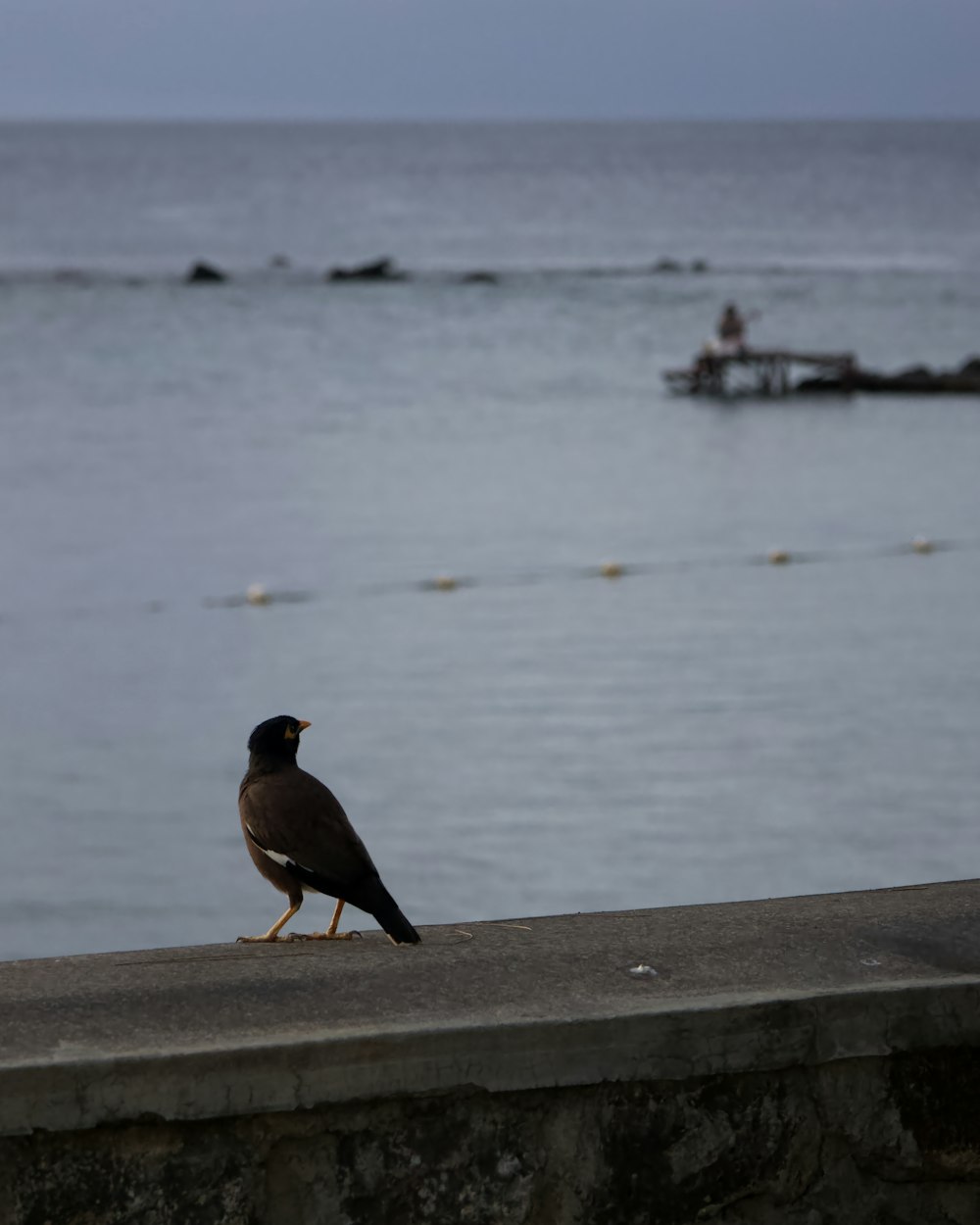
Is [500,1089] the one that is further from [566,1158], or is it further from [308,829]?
[308,829]

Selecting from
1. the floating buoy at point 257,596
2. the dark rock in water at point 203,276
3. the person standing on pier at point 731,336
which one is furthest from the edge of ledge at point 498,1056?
the dark rock in water at point 203,276

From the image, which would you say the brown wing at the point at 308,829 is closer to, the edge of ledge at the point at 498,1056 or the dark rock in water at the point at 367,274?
the edge of ledge at the point at 498,1056

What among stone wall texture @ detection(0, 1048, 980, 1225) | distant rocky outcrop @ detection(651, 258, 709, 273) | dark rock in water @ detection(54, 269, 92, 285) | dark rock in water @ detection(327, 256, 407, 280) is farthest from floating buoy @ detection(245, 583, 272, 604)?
distant rocky outcrop @ detection(651, 258, 709, 273)

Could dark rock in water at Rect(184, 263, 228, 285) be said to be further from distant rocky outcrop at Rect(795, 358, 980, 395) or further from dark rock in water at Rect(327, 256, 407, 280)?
distant rocky outcrop at Rect(795, 358, 980, 395)

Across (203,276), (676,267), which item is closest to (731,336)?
(203,276)

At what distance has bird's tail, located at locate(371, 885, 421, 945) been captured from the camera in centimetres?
266

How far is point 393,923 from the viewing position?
2668 millimetres

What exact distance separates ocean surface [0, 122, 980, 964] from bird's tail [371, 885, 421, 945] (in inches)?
213

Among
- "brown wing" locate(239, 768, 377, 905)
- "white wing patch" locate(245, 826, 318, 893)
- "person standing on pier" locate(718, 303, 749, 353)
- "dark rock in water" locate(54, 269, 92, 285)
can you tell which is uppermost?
"dark rock in water" locate(54, 269, 92, 285)

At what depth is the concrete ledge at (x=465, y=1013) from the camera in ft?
7.18

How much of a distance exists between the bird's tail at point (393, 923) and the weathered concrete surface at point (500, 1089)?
0.28 feet

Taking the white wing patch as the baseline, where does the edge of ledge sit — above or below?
below

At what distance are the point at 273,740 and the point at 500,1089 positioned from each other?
945 millimetres

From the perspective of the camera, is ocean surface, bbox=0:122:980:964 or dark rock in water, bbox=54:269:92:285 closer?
ocean surface, bbox=0:122:980:964
